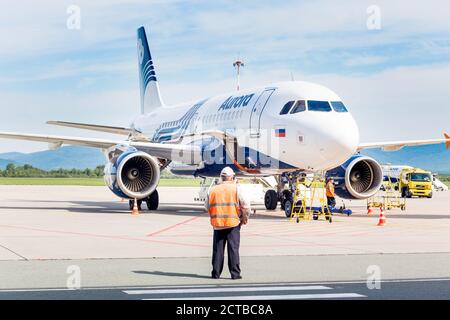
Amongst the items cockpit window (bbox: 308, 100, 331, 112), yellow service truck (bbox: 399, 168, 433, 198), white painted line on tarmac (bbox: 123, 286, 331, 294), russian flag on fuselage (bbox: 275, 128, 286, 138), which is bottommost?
white painted line on tarmac (bbox: 123, 286, 331, 294)

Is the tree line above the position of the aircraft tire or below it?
above

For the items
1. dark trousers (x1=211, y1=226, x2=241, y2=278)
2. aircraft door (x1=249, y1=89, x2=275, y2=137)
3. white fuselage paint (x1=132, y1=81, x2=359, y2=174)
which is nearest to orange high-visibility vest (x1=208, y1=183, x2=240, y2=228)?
dark trousers (x1=211, y1=226, x2=241, y2=278)

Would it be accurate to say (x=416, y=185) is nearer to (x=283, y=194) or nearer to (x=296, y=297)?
(x=283, y=194)

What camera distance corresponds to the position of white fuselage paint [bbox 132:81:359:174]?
23.7 meters

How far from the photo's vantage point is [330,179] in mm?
28281

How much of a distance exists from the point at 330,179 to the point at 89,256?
1507 cm

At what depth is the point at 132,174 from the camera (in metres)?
29.2

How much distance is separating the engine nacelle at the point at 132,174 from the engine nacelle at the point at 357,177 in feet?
20.2

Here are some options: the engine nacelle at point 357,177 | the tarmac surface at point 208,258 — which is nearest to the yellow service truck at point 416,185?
the engine nacelle at point 357,177

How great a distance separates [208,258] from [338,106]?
11.5 metres

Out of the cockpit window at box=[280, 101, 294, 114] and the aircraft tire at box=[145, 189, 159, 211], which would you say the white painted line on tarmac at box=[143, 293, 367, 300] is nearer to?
the cockpit window at box=[280, 101, 294, 114]
